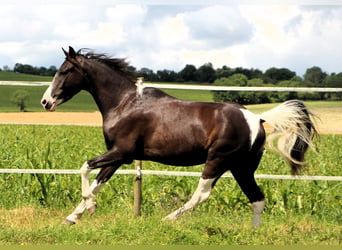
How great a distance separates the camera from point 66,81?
18.1 feet

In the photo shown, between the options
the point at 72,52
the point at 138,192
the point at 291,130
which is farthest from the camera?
the point at 138,192

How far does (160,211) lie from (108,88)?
1.61 meters

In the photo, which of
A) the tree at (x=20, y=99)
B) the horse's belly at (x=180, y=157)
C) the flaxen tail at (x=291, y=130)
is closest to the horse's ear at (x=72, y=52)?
the horse's belly at (x=180, y=157)

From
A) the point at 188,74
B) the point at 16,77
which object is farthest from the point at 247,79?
the point at 16,77

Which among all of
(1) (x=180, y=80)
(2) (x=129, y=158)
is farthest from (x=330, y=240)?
(1) (x=180, y=80)

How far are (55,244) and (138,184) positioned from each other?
1.69m

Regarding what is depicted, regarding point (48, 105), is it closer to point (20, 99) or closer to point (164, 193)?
point (164, 193)

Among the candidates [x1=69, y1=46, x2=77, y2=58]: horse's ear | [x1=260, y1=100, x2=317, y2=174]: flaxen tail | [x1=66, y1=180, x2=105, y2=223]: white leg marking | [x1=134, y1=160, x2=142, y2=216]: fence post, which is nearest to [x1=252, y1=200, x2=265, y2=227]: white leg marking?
[x1=260, y1=100, x2=317, y2=174]: flaxen tail

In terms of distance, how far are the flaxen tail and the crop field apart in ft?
0.66

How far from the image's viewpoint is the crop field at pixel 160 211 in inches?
191

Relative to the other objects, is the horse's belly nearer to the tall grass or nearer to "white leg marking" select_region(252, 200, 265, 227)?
"white leg marking" select_region(252, 200, 265, 227)

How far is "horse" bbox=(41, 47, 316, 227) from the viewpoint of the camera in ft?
17.2

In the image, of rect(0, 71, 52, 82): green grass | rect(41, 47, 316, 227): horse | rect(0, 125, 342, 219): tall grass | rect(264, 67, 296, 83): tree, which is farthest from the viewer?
rect(0, 71, 52, 82): green grass

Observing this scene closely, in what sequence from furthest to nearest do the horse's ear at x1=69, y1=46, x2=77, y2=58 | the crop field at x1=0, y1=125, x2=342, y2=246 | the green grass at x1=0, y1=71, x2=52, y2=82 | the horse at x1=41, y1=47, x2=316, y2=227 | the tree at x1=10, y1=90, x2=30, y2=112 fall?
the green grass at x1=0, y1=71, x2=52, y2=82
the tree at x1=10, y1=90, x2=30, y2=112
the horse's ear at x1=69, y1=46, x2=77, y2=58
the horse at x1=41, y1=47, x2=316, y2=227
the crop field at x1=0, y1=125, x2=342, y2=246
